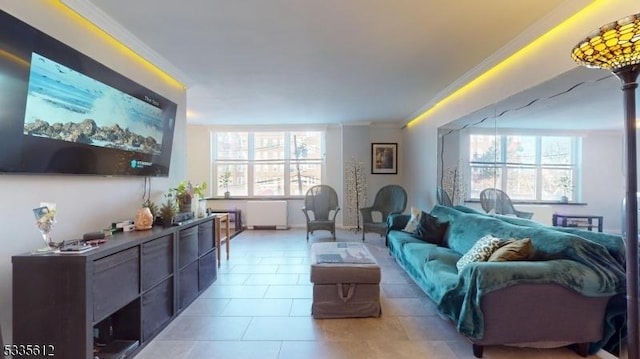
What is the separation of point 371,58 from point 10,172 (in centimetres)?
297

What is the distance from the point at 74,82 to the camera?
7.16 ft

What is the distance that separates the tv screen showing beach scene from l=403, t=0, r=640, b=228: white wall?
3510mm

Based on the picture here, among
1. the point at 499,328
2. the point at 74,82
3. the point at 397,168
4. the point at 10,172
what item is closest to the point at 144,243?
the point at 10,172

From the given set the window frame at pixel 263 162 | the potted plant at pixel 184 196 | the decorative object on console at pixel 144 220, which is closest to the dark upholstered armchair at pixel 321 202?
the window frame at pixel 263 162

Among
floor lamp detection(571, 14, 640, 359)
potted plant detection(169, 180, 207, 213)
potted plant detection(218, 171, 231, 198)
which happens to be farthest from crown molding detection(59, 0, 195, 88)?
potted plant detection(218, 171, 231, 198)

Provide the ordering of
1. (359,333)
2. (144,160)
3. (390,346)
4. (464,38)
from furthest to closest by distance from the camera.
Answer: (144,160), (464,38), (359,333), (390,346)

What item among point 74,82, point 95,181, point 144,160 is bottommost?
point 95,181

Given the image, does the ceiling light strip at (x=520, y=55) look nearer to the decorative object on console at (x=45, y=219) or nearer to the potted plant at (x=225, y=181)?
the decorative object on console at (x=45, y=219)

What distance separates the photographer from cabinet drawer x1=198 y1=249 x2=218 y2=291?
3.39m

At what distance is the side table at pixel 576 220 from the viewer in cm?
279

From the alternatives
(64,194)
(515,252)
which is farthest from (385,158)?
(64,194)

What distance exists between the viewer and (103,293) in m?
1.90

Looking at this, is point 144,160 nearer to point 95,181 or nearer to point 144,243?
point 95,181

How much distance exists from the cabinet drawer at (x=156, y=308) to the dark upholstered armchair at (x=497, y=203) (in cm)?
362
